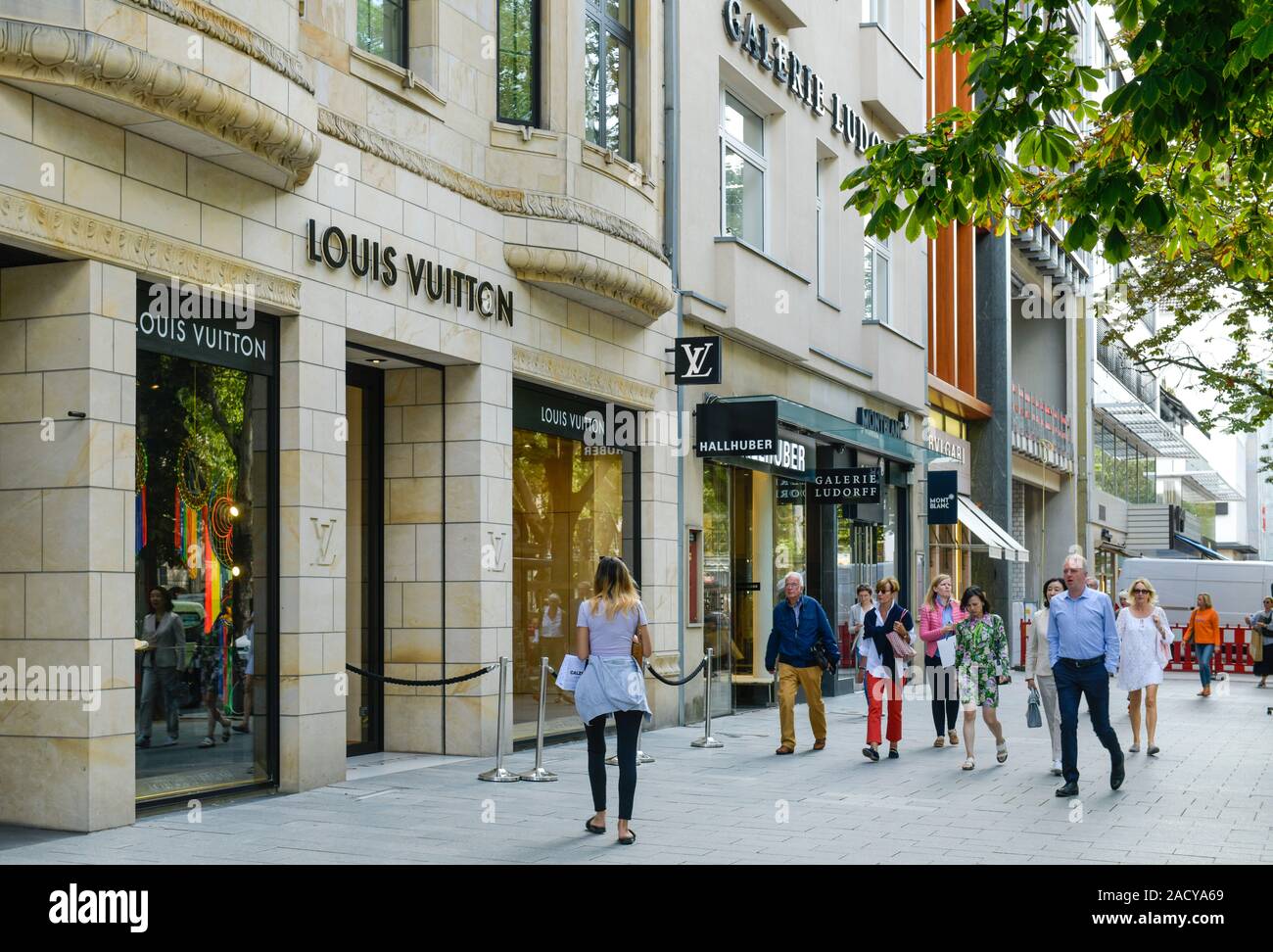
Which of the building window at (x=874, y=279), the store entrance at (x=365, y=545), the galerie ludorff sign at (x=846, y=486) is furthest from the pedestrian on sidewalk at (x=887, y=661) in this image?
the building window at (x=874, y=279)

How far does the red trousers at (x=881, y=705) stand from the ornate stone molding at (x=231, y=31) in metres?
7.97

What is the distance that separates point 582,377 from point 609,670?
22.4 ft

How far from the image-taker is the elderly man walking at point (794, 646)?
15070 millimetres

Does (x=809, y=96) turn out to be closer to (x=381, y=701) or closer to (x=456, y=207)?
(x=456, y=207)

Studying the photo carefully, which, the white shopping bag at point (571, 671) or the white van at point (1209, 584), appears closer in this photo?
the white shopping bag at point (571, 671)

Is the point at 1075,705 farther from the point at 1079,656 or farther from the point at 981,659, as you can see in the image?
the point at 981,659

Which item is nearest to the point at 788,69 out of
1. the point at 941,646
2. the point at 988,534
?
the point at 941,646

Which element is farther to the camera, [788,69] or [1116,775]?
[788,69]

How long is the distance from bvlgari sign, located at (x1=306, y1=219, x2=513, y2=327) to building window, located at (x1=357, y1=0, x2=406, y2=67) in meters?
1.81

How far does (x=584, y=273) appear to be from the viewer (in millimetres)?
14977

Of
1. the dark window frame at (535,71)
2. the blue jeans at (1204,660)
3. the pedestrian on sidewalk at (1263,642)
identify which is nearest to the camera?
the dark window frame at (535,71)

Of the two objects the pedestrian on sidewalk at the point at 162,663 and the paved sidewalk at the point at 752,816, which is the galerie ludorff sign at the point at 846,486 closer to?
the paved sidewalk at the point at 752,816

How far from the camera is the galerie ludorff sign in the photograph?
22531 millimetres
